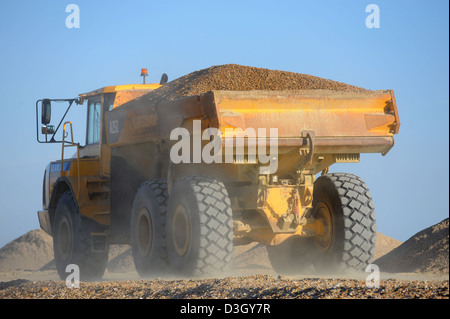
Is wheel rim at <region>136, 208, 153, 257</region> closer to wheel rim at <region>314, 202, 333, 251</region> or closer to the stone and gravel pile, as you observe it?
the stone and gravel pile

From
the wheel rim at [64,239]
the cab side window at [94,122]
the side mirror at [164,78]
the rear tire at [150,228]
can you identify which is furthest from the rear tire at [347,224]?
the wheel rim at [64,239]

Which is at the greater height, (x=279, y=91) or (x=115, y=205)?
(x=279, y=91)

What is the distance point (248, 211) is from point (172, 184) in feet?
3.82

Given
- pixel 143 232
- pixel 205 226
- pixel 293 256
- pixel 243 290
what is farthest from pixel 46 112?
pixel 243 290

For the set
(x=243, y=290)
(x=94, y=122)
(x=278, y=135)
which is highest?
(x=94, y=122)

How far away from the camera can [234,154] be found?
29.0ft

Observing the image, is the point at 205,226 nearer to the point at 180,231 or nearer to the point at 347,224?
the point at 180,231

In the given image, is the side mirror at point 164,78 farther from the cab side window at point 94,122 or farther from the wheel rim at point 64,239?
the wheel rim at point 64,239

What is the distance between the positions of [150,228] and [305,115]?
9.33ft

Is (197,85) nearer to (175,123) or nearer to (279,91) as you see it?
(175,123)

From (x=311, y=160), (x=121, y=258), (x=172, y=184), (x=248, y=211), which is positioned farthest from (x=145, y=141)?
(x=121, y=258)

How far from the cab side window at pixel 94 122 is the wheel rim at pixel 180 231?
11.7 ft

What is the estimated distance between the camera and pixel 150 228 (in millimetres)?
10078

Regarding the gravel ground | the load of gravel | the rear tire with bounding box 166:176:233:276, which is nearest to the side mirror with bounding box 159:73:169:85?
the rear tire with bounding box 166:176:233:276
